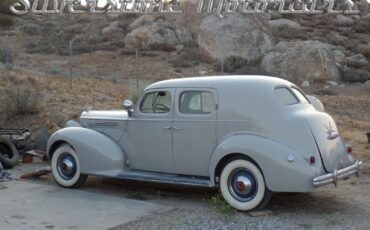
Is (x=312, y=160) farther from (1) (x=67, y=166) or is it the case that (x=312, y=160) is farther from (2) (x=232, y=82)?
(1) (x=67, y=166)

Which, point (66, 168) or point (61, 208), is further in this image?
point (66, 168)

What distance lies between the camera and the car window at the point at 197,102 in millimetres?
8172

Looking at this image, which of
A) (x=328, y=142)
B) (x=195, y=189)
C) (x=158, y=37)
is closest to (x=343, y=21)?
(x=158, y=37)

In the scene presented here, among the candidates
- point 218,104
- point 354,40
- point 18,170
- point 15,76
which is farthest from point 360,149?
point 354,40

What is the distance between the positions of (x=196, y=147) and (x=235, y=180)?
2.41ft

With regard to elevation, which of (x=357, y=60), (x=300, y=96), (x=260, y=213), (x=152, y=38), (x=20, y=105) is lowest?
(x=260, y=213)

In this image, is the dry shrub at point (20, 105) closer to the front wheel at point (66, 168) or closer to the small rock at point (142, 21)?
the front wheel at point (66, 168)

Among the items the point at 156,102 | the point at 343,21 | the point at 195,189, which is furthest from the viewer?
the point at 343,21

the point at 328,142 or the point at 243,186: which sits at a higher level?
the point at 328,142

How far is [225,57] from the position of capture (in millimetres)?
33812

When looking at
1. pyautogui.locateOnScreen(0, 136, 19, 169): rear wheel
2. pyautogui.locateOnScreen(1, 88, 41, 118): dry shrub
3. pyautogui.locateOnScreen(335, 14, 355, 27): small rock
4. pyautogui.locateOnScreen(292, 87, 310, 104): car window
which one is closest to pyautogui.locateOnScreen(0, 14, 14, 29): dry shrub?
pyautogui.locateOnScreen(335, 14, 355, 27): small rock

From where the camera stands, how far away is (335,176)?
752 cm

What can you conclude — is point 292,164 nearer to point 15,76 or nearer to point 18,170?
point 18,170

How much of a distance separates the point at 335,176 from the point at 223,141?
1.45 m
